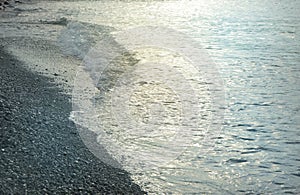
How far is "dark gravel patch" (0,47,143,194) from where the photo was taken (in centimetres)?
367

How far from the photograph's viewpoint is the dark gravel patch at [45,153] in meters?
3.67

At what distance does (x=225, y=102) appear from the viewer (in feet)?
20.9

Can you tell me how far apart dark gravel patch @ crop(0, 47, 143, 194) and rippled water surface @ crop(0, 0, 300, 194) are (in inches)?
11.1

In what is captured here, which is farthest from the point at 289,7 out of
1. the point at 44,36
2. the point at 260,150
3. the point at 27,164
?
the point at 27,164

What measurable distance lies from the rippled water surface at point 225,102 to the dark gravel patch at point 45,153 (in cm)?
28

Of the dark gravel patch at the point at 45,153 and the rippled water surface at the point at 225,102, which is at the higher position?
the dark gravel patch at the point at 45,153

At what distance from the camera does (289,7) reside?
58.1 feet

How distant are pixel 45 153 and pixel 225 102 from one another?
110 inches

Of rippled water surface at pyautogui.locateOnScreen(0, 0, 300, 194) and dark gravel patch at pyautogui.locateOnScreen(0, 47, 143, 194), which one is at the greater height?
dark gravel patch at pyautogui.locateOnScreen(0, 47, 143, 194)

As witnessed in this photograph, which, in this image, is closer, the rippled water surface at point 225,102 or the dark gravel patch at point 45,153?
the dark gravel patch at point 45,153

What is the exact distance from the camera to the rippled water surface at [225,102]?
4.17 m

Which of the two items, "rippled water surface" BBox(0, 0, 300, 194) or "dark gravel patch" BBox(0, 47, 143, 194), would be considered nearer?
"dark gravel patch" BBox(0, 47, 143, 194)

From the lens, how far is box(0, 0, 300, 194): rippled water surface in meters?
4.17

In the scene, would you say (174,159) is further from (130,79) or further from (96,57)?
(96,57)
